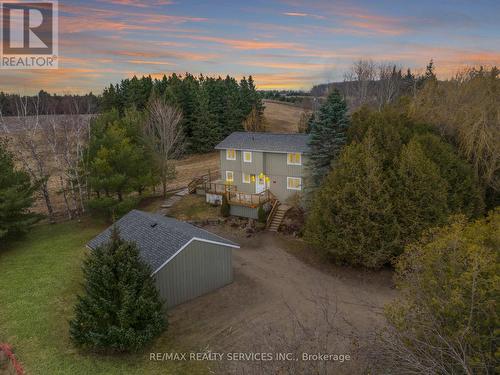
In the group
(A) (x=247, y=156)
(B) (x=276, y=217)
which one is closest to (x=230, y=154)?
(A) (x=247, y=156)

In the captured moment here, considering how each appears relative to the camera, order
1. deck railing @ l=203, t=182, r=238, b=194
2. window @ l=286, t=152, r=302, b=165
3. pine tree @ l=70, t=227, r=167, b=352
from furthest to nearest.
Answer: deck railing @ l=203, t=182, r=238, b=194 → window @ l=286, t=152, r=302, b=165 → pine tree @ l=70, t=227, r=167, b=352

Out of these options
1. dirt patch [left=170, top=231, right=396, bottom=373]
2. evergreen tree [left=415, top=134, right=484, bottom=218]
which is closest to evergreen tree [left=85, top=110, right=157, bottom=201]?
dirt patch [left=170, top=231, right=396, bottom=373]

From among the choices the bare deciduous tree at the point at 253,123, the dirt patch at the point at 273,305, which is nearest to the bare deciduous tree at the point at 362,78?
the bare deciduous tree at the point at 253,123

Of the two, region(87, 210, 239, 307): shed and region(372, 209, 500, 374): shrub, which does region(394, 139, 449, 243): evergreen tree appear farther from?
region(87, 210, 239, 307): shed

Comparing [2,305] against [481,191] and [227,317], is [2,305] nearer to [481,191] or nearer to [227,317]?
[227,317]

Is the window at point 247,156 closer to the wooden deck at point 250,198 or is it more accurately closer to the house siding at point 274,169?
the house siding at point 274,169

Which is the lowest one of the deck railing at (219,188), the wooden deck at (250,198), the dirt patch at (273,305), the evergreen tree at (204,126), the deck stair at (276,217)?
the dirt patch at (273,305)
